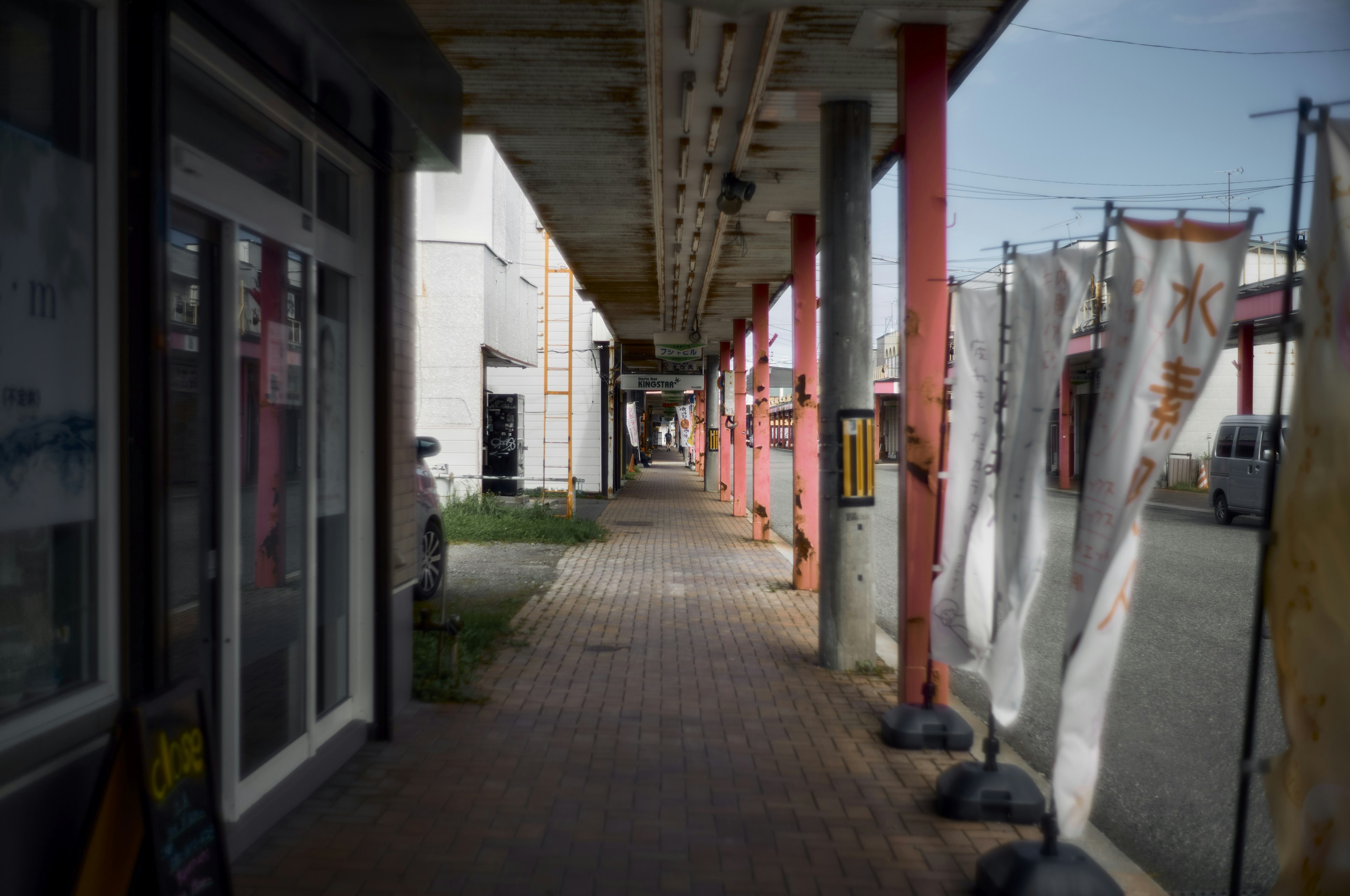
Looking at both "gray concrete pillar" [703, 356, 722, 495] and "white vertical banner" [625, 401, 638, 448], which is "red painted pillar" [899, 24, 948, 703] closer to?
"gray concrete pillar" [703, 356, 722, 495]

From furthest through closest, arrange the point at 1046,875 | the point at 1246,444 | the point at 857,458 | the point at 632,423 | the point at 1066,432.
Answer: the point at 632,423 < the point at 1066,432 < the point at 1246,444 < the point at 857,458 < the point at 1046,875

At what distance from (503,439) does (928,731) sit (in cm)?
1847

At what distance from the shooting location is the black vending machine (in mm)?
22953

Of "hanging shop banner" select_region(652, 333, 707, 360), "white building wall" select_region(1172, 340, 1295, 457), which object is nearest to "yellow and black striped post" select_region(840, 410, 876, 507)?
"hanging shop banner" select_region(652, 333, 707, 360)

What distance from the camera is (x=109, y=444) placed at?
9.38 feet

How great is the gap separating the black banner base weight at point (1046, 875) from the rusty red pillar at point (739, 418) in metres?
16.0

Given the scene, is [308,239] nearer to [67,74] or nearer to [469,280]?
[67,74]

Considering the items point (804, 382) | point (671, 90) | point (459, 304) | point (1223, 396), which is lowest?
point (804, 382)

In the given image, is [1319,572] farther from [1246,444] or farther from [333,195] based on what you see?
[1246,444]

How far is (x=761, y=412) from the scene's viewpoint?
1612 centimetres

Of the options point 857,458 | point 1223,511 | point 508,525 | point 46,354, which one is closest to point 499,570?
point 508,525

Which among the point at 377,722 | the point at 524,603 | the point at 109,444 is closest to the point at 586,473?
the point at 524,603

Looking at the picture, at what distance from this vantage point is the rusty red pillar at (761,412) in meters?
A: 14.7

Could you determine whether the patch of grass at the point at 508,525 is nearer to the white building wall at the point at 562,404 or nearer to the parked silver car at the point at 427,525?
the parked silver car at the point at 427,525
